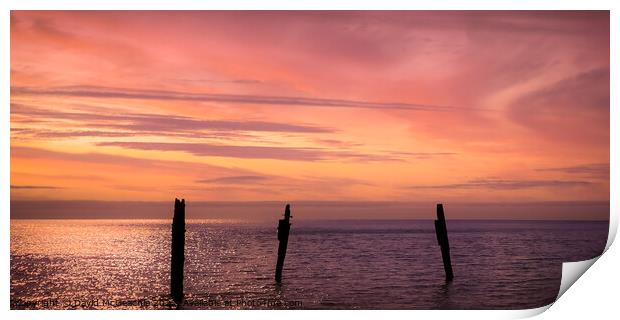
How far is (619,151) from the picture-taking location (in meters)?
6.95

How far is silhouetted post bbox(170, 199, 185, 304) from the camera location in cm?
770

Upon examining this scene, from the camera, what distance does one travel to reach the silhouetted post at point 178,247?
25.3 ft

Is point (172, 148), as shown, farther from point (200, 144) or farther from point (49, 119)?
point (49, 119)

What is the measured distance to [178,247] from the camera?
26.0ft

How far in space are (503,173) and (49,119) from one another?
17.2 feet

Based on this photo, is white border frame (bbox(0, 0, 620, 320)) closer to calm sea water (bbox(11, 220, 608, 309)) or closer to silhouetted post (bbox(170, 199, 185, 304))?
calm sea water (bbox(11, 220, 608, 309))

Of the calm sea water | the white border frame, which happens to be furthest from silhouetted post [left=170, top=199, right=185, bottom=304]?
the white border frame

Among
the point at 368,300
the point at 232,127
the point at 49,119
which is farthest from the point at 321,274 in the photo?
the point at 49,119

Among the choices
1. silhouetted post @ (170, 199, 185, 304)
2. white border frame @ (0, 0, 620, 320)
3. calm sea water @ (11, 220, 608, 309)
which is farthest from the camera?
calm sea water @ (11, 220, 608, 309)
